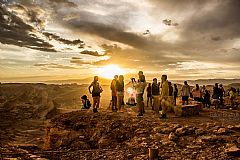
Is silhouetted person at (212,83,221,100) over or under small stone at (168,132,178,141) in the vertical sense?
over

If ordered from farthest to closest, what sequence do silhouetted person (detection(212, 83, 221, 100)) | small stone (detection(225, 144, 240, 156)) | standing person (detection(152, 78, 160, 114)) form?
silhouetted person (detection(212, 83, 221, 100)) < standing person (detection(152, 78, 160, 114)) < small stone (detection(225, 144, 240, 156))

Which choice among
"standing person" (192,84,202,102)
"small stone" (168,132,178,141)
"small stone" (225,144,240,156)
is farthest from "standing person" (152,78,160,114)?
"small stone" (225,144,240,156)

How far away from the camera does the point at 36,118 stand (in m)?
39.1

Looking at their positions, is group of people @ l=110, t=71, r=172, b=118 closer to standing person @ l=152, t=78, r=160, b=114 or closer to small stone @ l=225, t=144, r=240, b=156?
standing person @ l=152, t=78, r=160, b=114

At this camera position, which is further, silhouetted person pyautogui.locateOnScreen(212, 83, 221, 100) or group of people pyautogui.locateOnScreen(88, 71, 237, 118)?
silhouetted person pyautogui.locateOnScreen(212, 83, 221, 100)

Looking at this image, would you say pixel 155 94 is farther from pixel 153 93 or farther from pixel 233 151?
pixel 233 151

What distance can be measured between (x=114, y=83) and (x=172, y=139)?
6.78 metres

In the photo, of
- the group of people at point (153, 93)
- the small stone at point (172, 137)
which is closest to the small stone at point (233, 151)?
the small stone at point (172, 137)

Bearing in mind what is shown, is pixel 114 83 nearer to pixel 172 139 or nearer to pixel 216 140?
pixel 172 139

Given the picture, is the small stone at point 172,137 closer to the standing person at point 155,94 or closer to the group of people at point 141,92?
the group of people at point 141,92

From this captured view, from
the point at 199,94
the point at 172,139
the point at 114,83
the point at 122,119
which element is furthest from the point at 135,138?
the point at 199,94

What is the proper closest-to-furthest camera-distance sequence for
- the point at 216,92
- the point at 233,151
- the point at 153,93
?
the point at 233,151, the point at 153,93, the point at 216,92

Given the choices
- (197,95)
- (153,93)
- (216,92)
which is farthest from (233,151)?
(197,95)

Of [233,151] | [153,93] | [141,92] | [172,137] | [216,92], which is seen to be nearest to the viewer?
[233,151]
